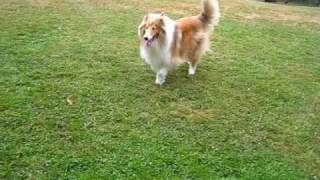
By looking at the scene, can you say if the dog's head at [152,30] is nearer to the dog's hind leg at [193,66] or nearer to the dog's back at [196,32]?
the dog's back at [196,32]

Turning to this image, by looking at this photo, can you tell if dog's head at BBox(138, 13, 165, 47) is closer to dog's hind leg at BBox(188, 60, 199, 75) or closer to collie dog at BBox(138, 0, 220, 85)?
collie dog at BBox(138, 0, 220, 85)

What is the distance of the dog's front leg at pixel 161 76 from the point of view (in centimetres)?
519

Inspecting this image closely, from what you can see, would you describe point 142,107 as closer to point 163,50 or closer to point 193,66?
point 163,50

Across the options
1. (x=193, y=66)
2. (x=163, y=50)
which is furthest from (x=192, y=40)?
(x=163, y=50)

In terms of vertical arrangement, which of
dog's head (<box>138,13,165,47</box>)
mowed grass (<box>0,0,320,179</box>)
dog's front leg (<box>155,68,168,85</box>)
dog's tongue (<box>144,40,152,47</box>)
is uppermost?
dog's head (<box>138,13,165,47</box>)

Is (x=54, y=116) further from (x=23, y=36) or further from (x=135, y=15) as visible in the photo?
(x=135, y=15)

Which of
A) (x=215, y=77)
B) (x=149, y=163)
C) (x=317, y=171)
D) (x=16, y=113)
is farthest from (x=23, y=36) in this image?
(x=317, y=171)

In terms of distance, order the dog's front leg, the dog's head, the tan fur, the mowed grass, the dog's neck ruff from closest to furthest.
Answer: the mowed grass < the dog's head < the dog's neck ruff < the dog's front leg < the tan fur

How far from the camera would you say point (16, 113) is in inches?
169

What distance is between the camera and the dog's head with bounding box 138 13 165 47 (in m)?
4.77

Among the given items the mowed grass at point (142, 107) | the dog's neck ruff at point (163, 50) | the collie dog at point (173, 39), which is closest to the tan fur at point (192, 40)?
the collie dog at point (173, 39)

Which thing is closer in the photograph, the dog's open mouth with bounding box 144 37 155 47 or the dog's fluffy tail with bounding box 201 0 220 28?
the dog's open mouth with bounding box 144 37 155 47

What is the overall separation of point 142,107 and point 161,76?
0.71 metres

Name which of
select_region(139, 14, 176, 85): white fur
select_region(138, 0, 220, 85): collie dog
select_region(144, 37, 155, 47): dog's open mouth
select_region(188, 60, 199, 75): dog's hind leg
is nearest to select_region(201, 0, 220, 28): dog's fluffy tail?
select_region(138, 0, 220, 85): collie dog
